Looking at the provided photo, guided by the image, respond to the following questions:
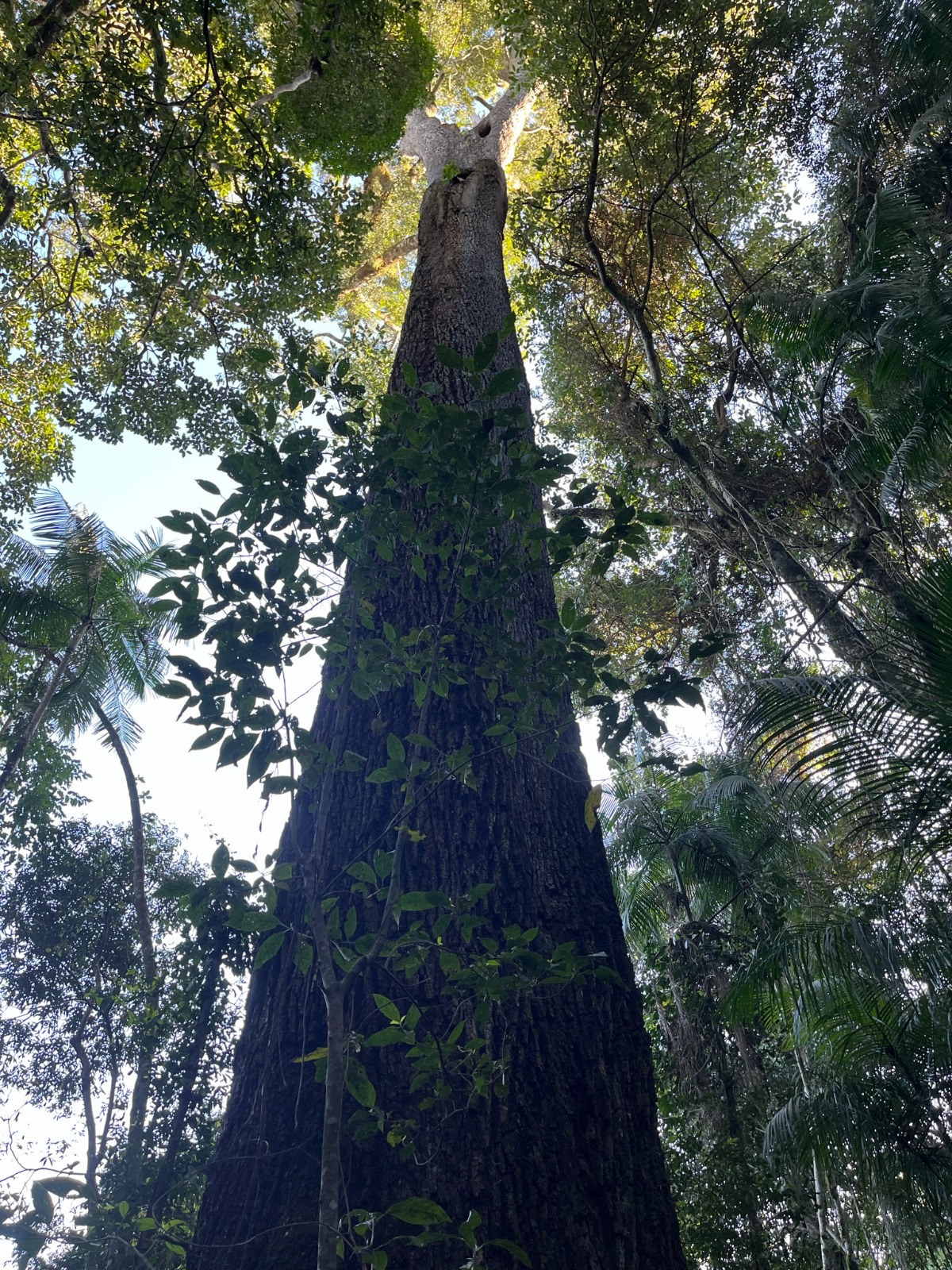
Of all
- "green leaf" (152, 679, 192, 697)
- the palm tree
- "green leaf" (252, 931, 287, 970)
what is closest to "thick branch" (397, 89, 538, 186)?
the palm tree

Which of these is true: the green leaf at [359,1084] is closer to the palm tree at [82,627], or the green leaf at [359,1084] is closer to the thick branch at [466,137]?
the palm tree at [82,627]

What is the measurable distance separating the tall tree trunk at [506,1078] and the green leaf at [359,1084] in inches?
9.6

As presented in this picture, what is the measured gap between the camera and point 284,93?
6160 millimetres

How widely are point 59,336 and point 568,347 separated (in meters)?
4.91

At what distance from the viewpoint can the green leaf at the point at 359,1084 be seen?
1.46m

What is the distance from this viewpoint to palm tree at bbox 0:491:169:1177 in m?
6.98

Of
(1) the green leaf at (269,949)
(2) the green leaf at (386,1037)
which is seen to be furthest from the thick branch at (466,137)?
(2) the green leaf at (386,1037)

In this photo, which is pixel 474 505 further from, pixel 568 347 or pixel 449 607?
pixel 568 347

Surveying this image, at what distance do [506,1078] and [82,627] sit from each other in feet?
21.9

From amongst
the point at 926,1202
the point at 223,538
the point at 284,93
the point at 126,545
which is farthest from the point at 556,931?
the point at 126,545

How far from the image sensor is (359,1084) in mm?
1496

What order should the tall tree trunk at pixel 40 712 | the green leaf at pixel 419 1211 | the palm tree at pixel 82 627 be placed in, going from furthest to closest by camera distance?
the palm tree at pixel 82 627 → the tall tree trunk at pixel 40 712 → the green leaf at pixel 419 1211

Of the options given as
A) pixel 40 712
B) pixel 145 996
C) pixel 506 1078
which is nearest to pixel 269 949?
pixel 506 1078

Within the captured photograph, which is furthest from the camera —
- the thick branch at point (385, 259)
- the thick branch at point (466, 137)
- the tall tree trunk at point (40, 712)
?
the thick branch at point (385, 259)
